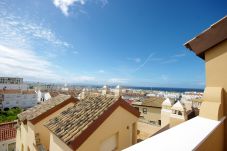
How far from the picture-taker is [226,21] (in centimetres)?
373

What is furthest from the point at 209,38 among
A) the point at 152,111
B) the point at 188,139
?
the point at 152,111

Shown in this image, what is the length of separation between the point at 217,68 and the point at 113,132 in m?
5.55

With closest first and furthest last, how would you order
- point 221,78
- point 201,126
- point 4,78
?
point 201,126, point 221,78, point 4,78

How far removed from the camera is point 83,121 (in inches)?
280

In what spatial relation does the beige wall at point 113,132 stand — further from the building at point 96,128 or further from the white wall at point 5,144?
the white wall at point 5,144

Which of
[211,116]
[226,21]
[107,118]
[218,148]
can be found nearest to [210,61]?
[226,21]

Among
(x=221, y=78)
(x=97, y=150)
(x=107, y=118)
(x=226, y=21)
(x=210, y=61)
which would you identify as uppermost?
(x=226, y=21)

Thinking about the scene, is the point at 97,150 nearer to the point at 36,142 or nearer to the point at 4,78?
the point at 36,142

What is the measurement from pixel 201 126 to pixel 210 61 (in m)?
1.91

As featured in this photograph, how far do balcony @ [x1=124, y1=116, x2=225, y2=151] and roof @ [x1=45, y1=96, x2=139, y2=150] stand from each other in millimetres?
4326

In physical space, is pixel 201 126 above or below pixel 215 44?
below

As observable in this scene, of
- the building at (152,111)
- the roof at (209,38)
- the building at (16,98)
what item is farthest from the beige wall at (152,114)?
the building at (16,98)

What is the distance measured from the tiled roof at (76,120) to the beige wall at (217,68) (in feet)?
16.0

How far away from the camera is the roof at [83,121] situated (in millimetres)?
6202
